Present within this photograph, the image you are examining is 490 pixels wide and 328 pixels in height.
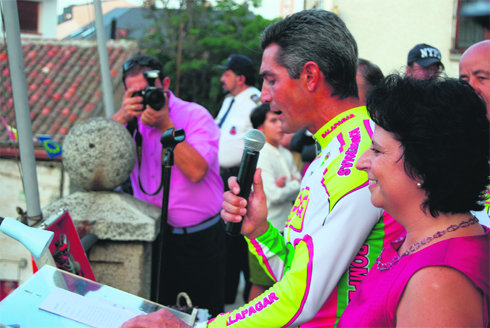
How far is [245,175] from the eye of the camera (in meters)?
1.54

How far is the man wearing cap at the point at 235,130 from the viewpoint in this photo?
4.52 meters

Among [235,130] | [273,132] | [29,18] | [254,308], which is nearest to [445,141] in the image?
[254,308]

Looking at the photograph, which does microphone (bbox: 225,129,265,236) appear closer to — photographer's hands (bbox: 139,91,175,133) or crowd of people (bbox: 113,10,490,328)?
crowd of people (bbox: 113,10,490,328)

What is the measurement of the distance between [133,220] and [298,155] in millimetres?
2606

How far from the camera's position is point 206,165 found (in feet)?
8.67

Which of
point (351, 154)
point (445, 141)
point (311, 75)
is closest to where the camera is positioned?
point (445, 141)

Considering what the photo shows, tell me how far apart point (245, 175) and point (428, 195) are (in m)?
0.58

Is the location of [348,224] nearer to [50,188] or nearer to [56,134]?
[50,188]

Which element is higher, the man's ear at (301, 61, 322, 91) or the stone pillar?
the man's ear at (301, 61, 322, 91)

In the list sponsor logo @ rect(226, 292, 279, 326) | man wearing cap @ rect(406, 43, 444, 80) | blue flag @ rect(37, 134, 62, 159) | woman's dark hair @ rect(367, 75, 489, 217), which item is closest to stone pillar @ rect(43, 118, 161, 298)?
blue flag @ rect(37, 134, 62, 159)

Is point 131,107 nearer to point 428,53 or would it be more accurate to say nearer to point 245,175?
point 245,175

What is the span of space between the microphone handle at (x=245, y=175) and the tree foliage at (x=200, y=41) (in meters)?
13.3

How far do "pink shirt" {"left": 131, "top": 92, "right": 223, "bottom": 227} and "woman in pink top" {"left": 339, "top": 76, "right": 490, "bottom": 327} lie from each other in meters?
1.55

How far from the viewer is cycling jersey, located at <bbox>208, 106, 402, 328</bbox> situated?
4.57ft
